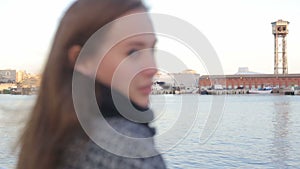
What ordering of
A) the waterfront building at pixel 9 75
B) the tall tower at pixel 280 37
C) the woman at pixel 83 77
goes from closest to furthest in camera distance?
the woman at pixel 83 77 < the waterfront building at pixel 9 75 < the tall tower at pixel 280 37

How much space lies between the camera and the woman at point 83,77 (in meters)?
1.19

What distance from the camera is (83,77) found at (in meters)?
1.25

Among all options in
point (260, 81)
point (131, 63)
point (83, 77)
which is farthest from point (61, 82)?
point (260, 81)

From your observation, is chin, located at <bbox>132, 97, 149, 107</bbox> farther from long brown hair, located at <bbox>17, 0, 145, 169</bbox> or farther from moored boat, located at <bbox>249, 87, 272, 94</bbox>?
moored boat, located at <bbox>249, 87, 272, 94</bbox>

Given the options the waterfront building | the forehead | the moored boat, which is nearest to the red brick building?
the moored boat

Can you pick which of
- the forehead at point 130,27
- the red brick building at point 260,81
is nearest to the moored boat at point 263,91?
the red brick building at point 260,81

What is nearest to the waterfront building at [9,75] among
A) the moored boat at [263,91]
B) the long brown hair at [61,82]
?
the long brown hair at [61,82]

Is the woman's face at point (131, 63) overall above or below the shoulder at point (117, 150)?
above

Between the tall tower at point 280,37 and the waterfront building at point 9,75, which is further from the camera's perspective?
the tall tower at point 280,37

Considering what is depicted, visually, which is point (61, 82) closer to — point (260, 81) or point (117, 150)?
point (117, 150)

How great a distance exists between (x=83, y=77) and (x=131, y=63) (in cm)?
14

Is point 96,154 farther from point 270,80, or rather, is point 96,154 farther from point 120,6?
point 270,80

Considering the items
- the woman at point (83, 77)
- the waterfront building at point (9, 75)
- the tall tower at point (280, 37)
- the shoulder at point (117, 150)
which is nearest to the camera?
the shoulder at point (117, 150)

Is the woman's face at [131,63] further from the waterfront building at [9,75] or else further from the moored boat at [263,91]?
the moored boat at [263,91]
